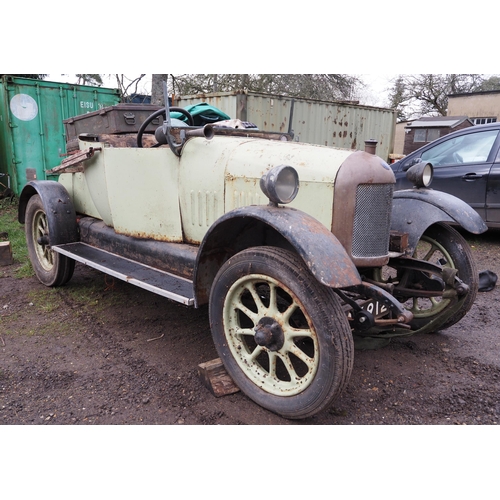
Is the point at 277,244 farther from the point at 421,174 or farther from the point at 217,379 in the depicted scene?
the point at 421,174

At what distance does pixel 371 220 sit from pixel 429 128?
25.4m

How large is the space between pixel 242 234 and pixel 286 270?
0.70 metres

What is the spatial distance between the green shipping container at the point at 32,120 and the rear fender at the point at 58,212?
16.5ft

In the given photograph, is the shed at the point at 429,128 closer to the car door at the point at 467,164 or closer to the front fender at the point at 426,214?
the car door at the point at 467,164

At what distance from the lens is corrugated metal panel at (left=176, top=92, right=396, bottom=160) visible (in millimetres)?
8984

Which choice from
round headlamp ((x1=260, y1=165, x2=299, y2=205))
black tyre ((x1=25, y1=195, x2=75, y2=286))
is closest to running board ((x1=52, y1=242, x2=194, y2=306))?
black tyre ((x1=25, y1=195, x2=75, y2=286))

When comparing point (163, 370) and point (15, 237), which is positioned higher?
point (163, 370)

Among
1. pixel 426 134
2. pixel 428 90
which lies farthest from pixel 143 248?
pixel 428 90

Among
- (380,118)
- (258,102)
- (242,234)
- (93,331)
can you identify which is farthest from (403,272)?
(380,118)

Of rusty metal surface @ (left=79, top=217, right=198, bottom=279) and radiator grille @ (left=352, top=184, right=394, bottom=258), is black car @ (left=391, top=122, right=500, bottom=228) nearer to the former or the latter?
radiator grille @ (left=352, top=184, right=394, bottom=258)

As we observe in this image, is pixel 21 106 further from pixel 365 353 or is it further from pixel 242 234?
pixel 365 353

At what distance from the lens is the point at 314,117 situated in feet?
34.4

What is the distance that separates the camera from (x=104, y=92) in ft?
32.5

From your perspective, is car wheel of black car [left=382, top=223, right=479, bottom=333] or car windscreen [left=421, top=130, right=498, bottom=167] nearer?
car wheel of black car [left=382, top=223, right=479, bottom=333]
